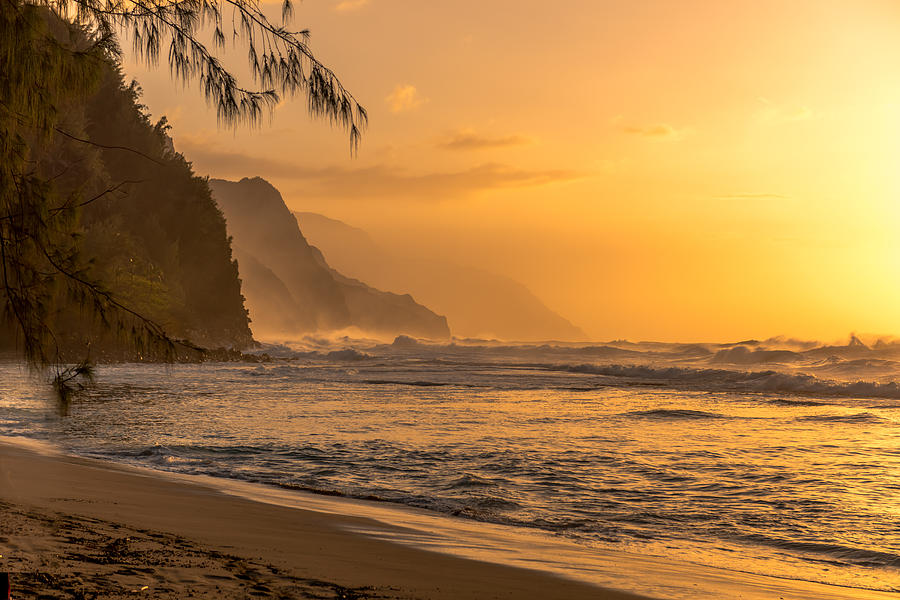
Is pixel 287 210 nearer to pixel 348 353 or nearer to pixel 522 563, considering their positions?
pixel 348 353

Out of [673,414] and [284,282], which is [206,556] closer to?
[673,414]

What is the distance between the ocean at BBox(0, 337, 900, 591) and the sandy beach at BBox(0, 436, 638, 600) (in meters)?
1.08

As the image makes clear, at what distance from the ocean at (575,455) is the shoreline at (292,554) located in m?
0.77

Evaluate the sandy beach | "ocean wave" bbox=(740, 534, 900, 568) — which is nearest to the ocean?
"ocean wave" bbox=(740, 534, 900, 568)

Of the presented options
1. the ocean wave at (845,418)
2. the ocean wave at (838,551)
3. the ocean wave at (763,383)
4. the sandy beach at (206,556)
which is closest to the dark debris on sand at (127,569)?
the sandy beach at (206,556)

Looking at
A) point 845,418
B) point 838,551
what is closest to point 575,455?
point 838,551

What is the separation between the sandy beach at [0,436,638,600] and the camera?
4.34 m

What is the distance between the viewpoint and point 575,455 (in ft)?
39.7

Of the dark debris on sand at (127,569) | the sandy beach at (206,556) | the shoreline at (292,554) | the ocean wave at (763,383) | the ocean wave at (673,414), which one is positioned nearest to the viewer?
the dark debris on sand at (127,569)

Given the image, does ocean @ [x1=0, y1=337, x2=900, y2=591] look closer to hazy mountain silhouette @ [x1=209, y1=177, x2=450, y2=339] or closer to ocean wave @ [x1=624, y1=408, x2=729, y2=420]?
ocean wave @ [x1=624, y1=408, x2=729, y2=420]

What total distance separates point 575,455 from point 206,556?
7887 mm

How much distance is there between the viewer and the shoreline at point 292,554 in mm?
4547

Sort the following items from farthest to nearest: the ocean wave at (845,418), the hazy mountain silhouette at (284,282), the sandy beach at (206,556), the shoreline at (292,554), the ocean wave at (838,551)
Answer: the hazy mountain silhouette at (284,282) < the ocean wave at (845,418) < the ocean wave at (838,551) < the shoreline at (292,554) < the sandy beach at (206,556)

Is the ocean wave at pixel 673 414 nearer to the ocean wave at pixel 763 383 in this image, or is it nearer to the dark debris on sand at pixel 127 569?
the ocean wave at pixel 763 383
